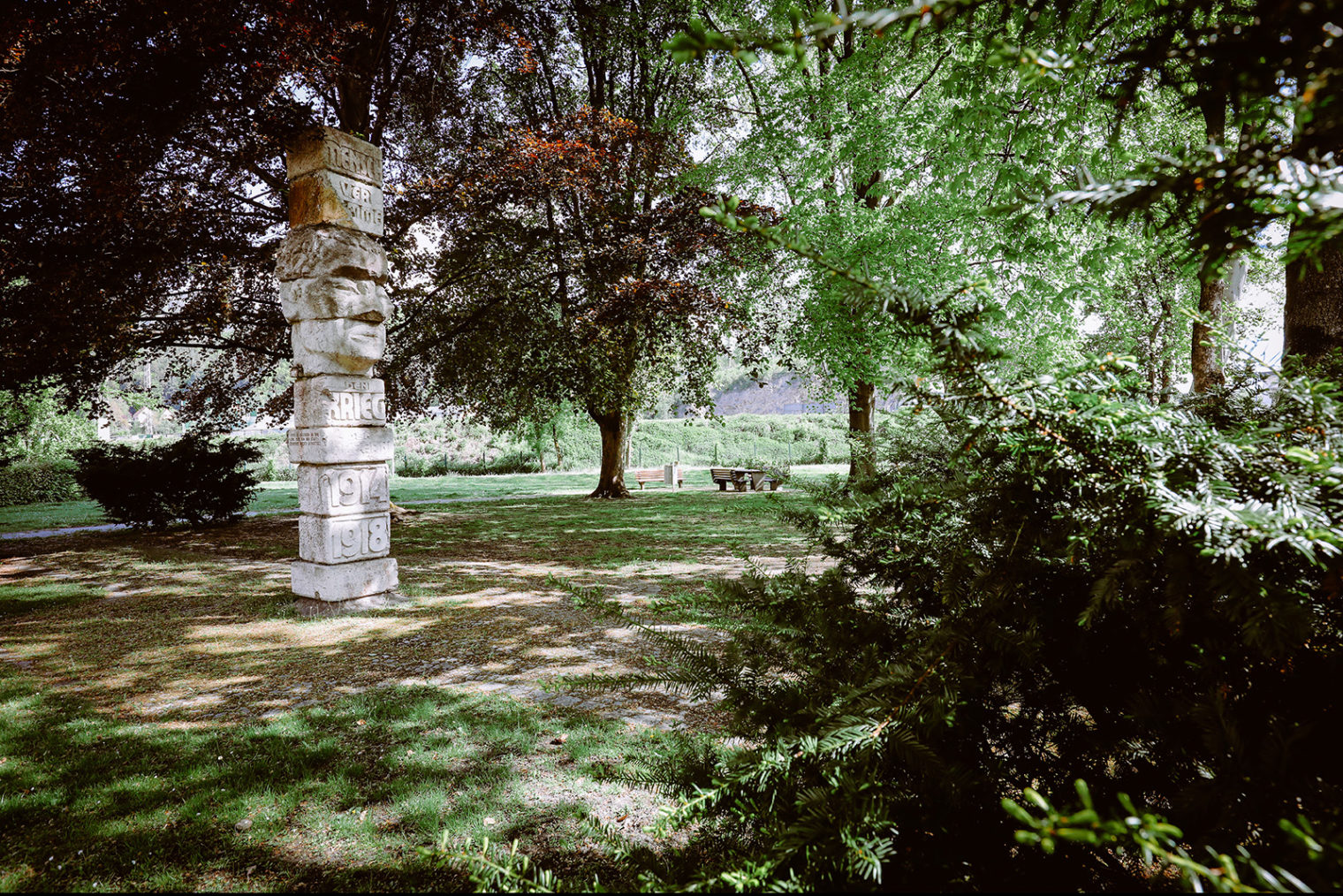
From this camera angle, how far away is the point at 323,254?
6066 mm

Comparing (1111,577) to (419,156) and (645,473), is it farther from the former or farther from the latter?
(645,473)

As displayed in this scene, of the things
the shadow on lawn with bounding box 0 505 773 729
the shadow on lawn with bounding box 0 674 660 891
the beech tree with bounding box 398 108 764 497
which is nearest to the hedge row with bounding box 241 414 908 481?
the beech tree with bounding box 398 108 764 497

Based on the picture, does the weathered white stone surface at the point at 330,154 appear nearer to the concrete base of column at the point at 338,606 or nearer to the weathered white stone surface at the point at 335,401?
the weathered white stone surface at the point at 335,401

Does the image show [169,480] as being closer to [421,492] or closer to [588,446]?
[421,492]

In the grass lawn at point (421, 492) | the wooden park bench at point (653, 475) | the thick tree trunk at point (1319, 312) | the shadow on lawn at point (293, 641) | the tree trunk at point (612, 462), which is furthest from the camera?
the wooden park bench at point (653, 475)

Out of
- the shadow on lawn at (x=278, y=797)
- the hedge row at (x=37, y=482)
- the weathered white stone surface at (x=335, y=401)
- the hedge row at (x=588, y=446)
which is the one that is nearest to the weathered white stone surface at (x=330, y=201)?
the weathered white stone surface at (x=335, y=401)

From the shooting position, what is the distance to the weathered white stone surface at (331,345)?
6105 mm

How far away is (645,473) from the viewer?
23.0 meters

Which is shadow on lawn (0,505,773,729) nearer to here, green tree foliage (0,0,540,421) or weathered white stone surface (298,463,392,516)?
weathered white stone surface (298,463,392,516)

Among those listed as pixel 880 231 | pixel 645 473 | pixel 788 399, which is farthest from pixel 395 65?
pixel 788 399

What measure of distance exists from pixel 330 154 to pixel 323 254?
970 mm

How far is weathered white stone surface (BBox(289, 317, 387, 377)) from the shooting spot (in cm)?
611

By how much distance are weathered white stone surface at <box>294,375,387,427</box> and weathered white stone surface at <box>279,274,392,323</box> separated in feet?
2.06

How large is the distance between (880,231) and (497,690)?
28.0 ft
